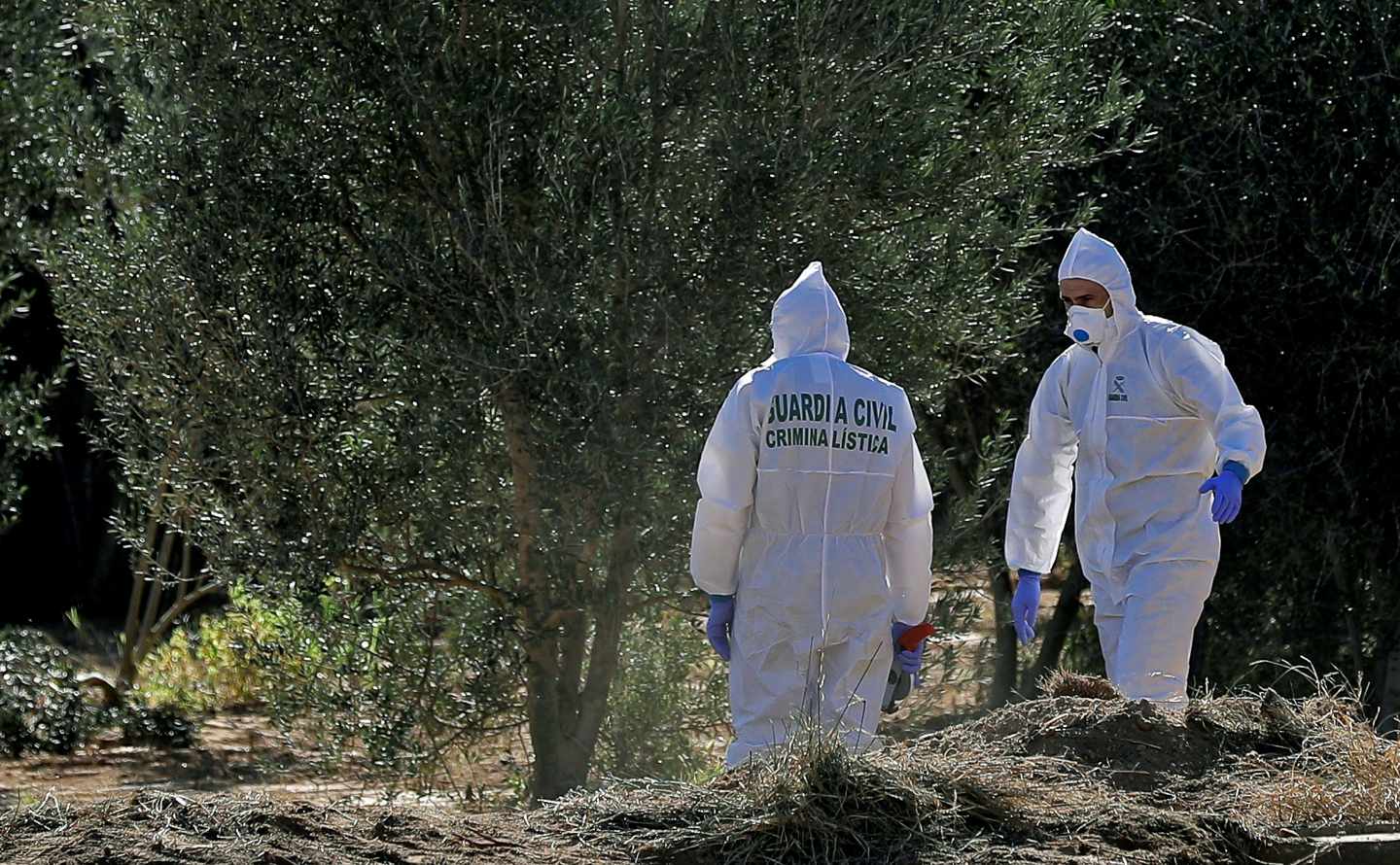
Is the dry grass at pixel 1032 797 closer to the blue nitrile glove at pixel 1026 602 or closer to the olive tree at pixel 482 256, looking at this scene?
the blue nitrile glove at pixel 1026 602

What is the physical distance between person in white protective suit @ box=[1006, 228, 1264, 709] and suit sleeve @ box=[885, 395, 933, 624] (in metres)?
0.81

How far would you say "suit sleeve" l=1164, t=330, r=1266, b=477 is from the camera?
6.21 m

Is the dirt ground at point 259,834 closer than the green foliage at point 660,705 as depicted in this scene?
Yes

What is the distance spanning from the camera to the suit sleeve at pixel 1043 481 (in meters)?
6.73

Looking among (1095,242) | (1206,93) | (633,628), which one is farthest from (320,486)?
(1206,93)

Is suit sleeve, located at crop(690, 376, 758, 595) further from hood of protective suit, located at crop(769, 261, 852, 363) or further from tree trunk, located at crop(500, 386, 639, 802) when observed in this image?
tree trunk, located at crop(500, 386, 639, 802)

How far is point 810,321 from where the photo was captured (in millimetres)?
5918

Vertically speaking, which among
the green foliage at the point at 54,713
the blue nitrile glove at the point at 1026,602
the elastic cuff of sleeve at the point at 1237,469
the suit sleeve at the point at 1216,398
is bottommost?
the green foliage at the point at 54,713

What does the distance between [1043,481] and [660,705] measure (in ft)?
7.67

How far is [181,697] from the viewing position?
12383mm

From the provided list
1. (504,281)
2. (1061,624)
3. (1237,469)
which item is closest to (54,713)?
(504,281)

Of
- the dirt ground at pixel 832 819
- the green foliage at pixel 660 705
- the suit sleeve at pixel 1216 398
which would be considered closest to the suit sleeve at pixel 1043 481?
the suit sleeve at pixel 1216 398

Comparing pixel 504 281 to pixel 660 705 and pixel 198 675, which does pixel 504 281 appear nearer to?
pixel 660 705

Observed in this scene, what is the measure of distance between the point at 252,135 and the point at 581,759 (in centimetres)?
291
